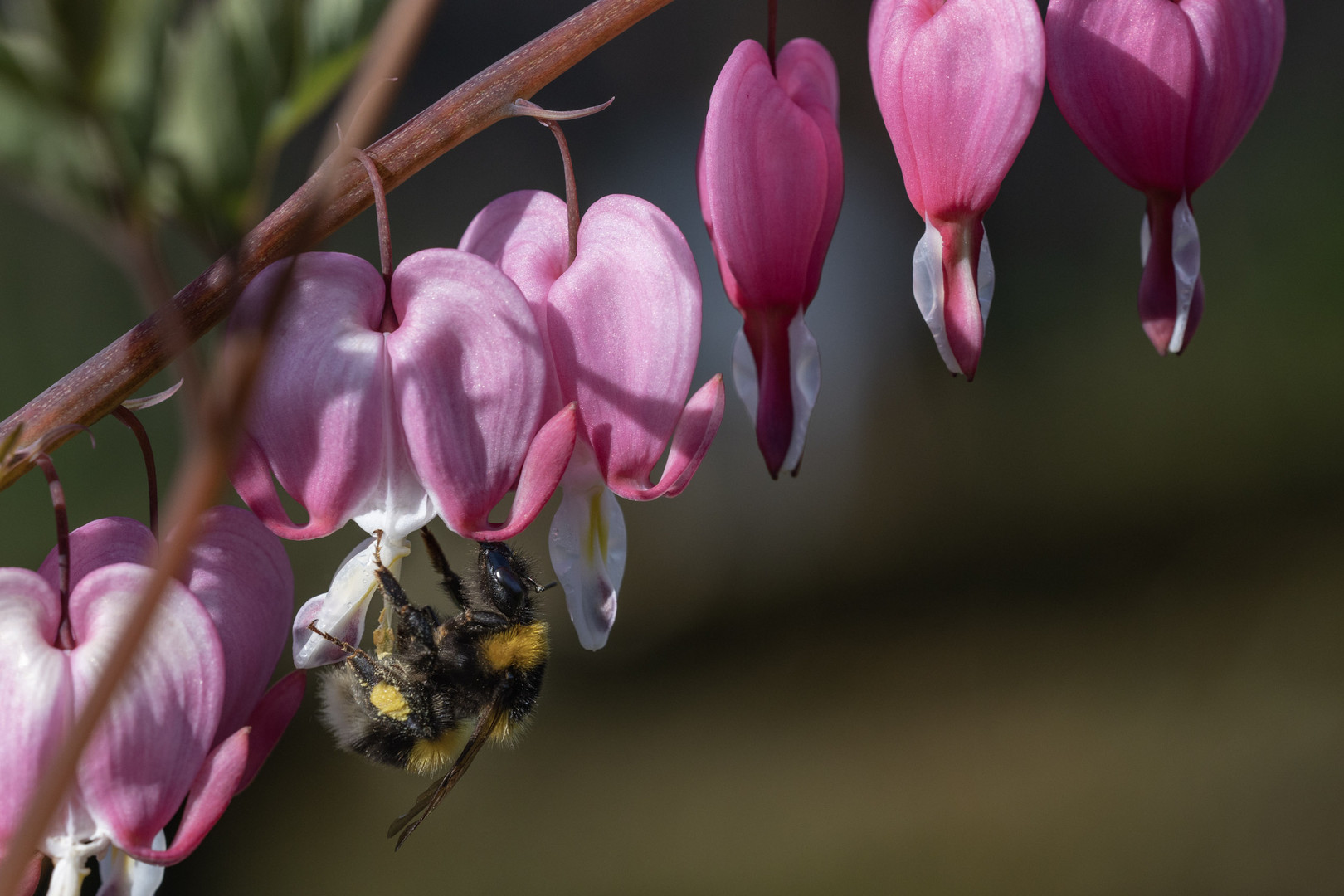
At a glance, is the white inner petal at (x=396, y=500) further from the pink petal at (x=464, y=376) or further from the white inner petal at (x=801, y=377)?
the white inner petal at (x=801, y=377)

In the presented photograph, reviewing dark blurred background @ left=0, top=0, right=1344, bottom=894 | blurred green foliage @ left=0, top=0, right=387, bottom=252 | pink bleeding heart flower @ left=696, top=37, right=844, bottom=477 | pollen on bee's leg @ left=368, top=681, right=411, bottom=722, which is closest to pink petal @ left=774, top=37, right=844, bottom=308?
pink bleeding heart flower @ left=696, top=37, right=844, bottom=477

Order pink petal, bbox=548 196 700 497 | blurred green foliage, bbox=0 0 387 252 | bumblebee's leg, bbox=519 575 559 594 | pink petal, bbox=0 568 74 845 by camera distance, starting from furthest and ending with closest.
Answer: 1. bumblebee's leg, bbox=519 575 559 594
2. pink petal, bbox=548 196 700 497
3. pink petal, bbox=0 568 74 845
4. blurred green foliage, bbox=0 0 387 252

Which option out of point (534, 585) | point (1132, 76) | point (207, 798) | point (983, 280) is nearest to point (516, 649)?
point (534, 585)

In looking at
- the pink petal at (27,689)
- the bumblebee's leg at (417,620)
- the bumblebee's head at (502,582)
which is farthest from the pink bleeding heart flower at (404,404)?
the bumblebee's head at (502,582)

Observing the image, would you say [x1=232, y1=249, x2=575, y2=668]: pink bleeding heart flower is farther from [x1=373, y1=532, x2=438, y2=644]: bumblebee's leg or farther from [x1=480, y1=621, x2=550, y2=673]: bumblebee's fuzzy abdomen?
[x1=480, y1=621, x2=550, y2=673]: bumblebee's fuzzy abdomen

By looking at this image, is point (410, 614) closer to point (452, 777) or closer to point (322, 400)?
point (452, 777)

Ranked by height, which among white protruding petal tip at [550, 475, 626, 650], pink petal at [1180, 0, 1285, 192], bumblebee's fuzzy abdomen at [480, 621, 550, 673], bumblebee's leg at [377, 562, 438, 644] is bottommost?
bumblebee's fuzzy abdomen at [480, 621, 550, 673]
